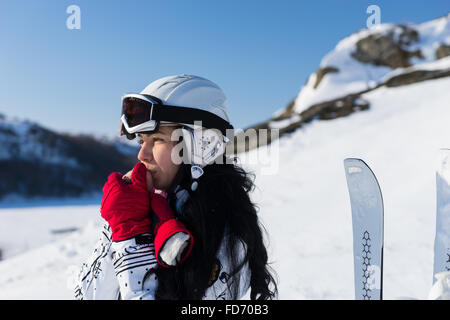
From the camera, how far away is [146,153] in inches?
60.2

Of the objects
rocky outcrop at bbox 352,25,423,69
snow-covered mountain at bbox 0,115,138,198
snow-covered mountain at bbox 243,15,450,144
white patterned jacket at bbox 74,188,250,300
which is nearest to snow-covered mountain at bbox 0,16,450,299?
white patterned jacket at bbox 74,188,250,300

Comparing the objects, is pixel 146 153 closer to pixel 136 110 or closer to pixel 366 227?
pixel 136 110

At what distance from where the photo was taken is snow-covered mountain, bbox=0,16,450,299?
14.6 feet

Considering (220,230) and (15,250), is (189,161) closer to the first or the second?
(220,230)

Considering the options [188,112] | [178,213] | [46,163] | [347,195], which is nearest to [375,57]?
[347,195]

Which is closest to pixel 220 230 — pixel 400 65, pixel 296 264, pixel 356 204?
pixel 356 204

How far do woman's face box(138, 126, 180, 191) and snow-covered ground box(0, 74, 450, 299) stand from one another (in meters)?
3.04

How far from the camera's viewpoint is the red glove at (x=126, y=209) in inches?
50.0

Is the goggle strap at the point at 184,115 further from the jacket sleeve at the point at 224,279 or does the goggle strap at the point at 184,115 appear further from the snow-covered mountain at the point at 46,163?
the snow-covered mountain at the point at 46,163

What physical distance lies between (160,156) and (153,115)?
192 mm

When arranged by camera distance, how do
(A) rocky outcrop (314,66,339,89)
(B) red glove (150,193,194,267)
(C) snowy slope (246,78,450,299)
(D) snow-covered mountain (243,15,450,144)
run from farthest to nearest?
(A) rocky outcrop (314,66,339,89)
(D) snow-covered mountain (243,15,450,144)
(C) snowy slope (246,78,450,299)
(B) red glove (150,193,194,267)

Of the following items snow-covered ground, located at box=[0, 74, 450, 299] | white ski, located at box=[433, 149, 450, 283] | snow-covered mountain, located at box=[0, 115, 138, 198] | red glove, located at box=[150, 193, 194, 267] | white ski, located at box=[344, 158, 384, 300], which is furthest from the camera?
snow-covered mountain, located at box=[0, 115, 138, 198]

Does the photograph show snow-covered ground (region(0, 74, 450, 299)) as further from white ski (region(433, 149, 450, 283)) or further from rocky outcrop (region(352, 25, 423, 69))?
rocky outcrop (region(352, 25, 423, 69))
